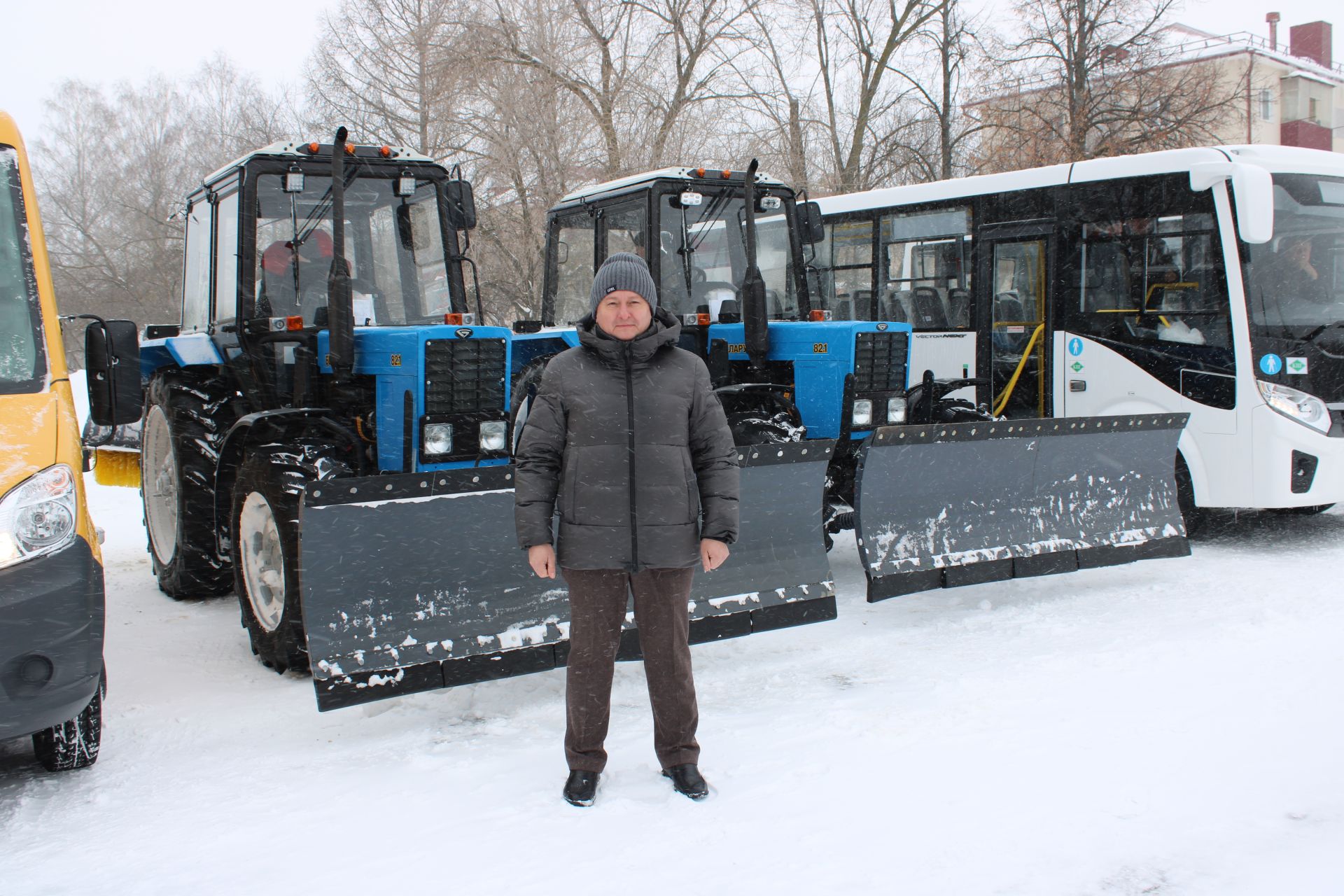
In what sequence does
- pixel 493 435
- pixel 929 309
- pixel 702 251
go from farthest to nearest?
Result: pixel 929 309
pixel 702 251
pixel 493 435

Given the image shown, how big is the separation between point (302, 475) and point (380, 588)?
0.85 meters

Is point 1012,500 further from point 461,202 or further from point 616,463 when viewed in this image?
point 461,202

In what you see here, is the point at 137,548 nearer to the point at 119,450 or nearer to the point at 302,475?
the point at 119,450

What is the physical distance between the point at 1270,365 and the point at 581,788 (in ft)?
20.8

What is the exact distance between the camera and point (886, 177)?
80.6 ft

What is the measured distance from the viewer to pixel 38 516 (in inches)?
137

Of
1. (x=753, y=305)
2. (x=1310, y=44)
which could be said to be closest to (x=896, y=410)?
(x=753, y=305)

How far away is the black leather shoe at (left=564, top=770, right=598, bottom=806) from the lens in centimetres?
356

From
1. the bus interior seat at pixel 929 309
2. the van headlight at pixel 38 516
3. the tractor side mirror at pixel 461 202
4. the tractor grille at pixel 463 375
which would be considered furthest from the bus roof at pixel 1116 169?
the van headlight at pixel 38 516

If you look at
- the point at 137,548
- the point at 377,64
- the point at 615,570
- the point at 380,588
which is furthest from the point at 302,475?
the point at 377,64

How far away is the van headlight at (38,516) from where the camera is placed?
135 inches

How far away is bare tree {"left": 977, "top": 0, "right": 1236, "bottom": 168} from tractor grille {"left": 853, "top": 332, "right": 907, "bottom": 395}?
12907 mm

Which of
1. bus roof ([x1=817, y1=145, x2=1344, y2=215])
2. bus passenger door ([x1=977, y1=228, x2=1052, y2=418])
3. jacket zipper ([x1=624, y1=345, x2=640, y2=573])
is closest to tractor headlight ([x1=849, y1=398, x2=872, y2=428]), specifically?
bus roof ([x1=817, y1=145, x2=1344, y2=215])

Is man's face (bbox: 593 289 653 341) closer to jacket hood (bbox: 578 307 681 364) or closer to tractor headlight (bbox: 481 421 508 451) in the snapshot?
jacket hood (bbox: 578 307 681 364)
